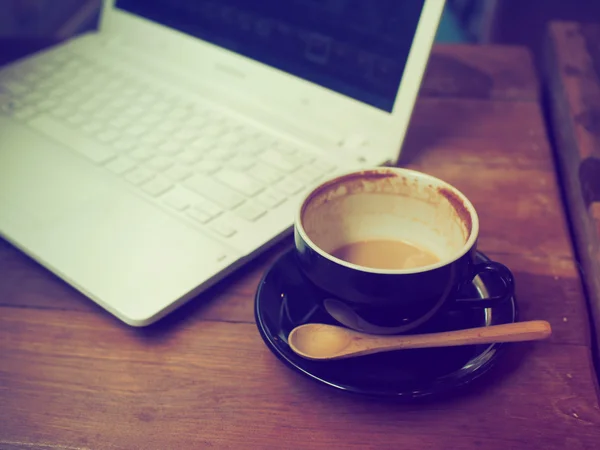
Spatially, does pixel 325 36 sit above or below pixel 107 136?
above

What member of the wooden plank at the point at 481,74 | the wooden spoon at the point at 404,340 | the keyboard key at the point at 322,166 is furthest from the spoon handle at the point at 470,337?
the wooden plank at the point at 481,74

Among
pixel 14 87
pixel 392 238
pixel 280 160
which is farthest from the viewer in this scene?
pixel 14 87

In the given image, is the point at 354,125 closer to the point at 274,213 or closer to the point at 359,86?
the point at 359,86

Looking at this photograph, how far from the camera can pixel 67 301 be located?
17.6 inches

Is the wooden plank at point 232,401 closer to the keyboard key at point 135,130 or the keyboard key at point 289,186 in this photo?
the keyboard key at point 289,186

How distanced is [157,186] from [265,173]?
0.33ft

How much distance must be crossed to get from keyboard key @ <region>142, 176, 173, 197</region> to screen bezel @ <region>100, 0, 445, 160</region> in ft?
0.49

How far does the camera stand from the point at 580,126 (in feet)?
1.92

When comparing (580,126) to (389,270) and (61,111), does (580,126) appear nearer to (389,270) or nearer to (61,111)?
(389,270)

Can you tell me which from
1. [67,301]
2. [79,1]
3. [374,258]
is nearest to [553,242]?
[374,258]

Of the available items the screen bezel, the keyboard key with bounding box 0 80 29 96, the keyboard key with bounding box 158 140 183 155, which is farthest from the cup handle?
the keyboard key with bounding box 0 80 29 96

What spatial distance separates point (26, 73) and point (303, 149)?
1.24 feet

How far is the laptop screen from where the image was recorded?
1.76 feet

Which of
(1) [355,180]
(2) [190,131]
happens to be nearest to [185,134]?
(2) [190,131]
